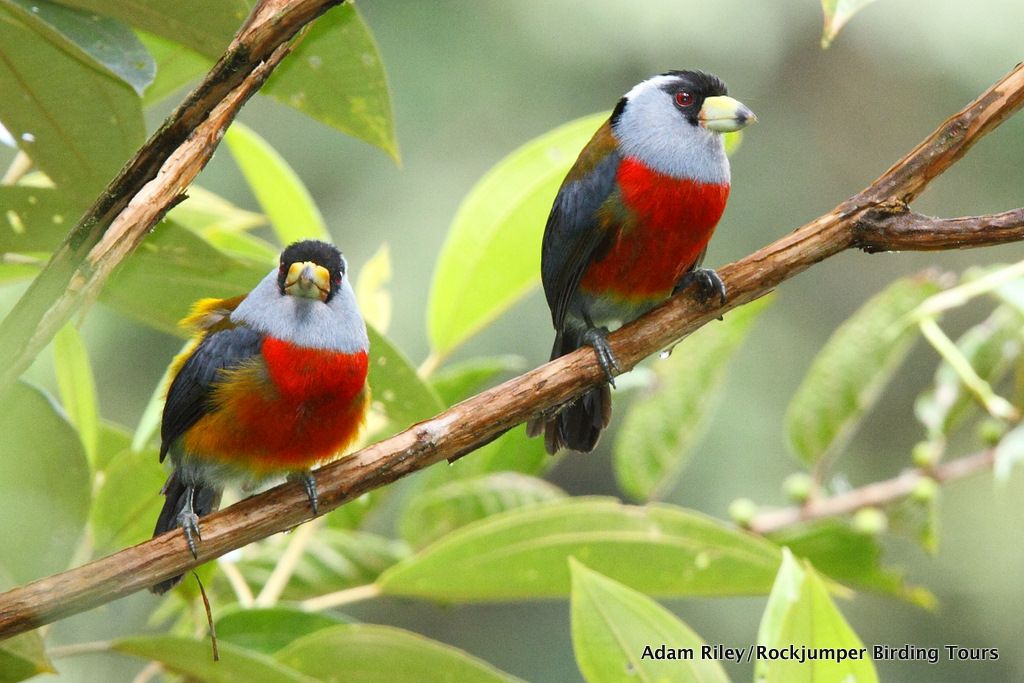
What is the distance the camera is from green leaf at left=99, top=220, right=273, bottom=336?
1953mm

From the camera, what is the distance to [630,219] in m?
2.39

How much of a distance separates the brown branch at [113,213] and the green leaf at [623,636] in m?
0.94

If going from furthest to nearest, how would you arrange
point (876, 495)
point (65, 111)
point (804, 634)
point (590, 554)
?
point (876, 495) < point (590, 554) < point (65, 111) < point (804, 634)

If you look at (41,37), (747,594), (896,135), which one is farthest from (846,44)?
(41,37)

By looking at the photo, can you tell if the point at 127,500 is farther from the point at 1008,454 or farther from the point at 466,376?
the point at 1008,454

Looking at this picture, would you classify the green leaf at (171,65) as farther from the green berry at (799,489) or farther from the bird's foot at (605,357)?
the green berry at (799,489)

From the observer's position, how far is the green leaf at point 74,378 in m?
2.08

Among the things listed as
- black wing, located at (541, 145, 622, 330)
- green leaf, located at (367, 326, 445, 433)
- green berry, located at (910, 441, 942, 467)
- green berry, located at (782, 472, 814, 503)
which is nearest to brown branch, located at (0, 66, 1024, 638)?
green leaf, located at (367, 326, 445, 433)

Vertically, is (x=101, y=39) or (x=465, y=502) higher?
(x=101, y=39)

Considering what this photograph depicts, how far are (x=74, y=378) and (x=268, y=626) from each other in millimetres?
688

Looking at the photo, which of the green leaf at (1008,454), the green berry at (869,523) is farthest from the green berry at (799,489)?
the green leaf at (1008,454)

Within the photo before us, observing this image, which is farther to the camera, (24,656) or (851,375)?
(851,375)

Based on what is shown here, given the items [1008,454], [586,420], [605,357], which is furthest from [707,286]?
[1008,454]

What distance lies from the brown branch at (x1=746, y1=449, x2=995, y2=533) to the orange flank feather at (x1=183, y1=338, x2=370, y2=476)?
3.45 ft
